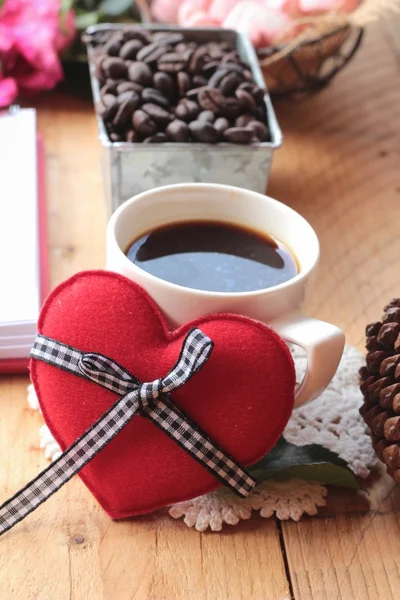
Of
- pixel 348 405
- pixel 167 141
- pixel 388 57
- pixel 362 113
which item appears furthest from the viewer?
pixel 388 57

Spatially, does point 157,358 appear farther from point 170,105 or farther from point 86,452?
point 170,105

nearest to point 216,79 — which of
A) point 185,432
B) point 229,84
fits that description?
point 229,84

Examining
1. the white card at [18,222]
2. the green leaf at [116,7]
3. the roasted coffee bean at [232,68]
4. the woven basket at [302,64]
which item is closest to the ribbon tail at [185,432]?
the white card at [18,222]

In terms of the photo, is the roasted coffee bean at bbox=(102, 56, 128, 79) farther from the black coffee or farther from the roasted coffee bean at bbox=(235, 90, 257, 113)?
the black coffee

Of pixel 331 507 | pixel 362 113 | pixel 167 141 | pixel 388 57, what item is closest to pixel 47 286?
pixel 167 141

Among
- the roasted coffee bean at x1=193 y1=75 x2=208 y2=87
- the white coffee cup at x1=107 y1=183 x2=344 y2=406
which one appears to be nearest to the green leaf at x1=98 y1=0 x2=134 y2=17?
the roasted coffee bean at x1=193 y1=75 x2=208 y2=87
